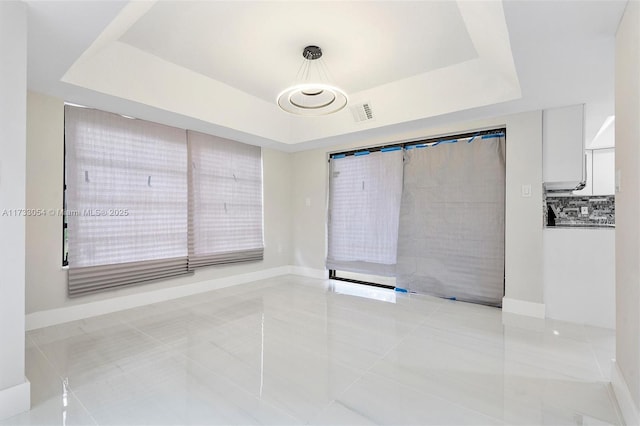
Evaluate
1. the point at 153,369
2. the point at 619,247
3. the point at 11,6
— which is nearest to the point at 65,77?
the point at 11,6

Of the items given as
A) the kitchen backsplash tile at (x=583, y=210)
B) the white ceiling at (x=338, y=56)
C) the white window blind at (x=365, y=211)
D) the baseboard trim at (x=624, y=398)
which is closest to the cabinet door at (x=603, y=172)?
the kitchen backsplash tile at (x=583, y=210)

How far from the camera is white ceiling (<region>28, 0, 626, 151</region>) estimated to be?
6.59ft

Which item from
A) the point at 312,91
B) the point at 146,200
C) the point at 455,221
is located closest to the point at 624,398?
the point at 455,221

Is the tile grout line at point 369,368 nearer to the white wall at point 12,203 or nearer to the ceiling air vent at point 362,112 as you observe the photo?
the white wall at point 12,203

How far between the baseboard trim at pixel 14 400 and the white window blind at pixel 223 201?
2511 mm

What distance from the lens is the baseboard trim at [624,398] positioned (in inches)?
61.0

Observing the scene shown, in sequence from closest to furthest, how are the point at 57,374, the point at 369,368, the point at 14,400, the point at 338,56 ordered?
the point at 14,400 < the point at 57,374 < the point at 369,368 < the point at 338,56

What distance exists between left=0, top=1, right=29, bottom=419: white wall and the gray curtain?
157 inches

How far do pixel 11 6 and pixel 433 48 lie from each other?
3.15 meters

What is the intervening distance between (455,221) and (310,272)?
8.58ft

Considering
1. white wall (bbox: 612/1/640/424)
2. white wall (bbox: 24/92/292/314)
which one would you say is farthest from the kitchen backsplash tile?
white wall (bbox: 24/92/292/314)

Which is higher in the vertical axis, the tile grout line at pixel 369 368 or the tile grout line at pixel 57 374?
the tile grout line at pixel 57 374

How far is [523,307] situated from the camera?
137 inches

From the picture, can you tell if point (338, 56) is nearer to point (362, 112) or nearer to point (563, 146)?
point (362, 112)
